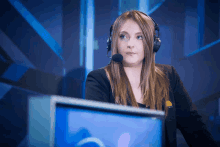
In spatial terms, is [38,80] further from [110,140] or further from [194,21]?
[194,21]

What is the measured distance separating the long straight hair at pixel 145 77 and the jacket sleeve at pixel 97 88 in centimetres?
4

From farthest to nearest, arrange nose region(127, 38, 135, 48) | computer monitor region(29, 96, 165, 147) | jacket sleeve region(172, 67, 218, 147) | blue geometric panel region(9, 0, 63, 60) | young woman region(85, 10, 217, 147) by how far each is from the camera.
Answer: blue geometric panel region(9, 0, 63, 60) → nose region(127, 38, 135, 48) → young woman region(85, 10, 217, 147) → jacket sleeve region(172, 67, 218, 147) → computer monitor region(29, 96, 165, 147)

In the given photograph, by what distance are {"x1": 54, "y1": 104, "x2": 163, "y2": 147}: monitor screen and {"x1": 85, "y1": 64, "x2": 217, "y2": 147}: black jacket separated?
0.45 metres

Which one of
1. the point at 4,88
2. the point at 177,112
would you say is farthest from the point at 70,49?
the point at 177,112

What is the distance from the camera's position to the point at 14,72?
1.78 metres

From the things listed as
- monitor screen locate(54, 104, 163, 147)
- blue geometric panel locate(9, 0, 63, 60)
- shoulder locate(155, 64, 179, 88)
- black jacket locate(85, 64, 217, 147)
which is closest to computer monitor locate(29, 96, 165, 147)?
monitor screen locate(54, 104, 163, 147)

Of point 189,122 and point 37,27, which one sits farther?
point 37,27

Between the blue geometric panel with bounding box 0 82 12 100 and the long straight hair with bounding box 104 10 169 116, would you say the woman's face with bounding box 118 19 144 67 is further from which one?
the blue geometric panel with bounding box 0 82 12 100

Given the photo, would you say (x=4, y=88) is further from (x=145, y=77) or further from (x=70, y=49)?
(x=145, y=77)

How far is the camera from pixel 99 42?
1.98m

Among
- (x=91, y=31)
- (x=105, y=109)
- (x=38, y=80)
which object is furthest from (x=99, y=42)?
(x=105, y=109)

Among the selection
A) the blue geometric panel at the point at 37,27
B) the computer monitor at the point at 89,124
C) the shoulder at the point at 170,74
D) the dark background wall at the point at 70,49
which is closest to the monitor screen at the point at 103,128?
the computer monitor at the point at 89,124

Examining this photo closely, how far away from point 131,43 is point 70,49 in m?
1.04

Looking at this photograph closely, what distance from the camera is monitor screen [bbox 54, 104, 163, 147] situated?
320 mm
